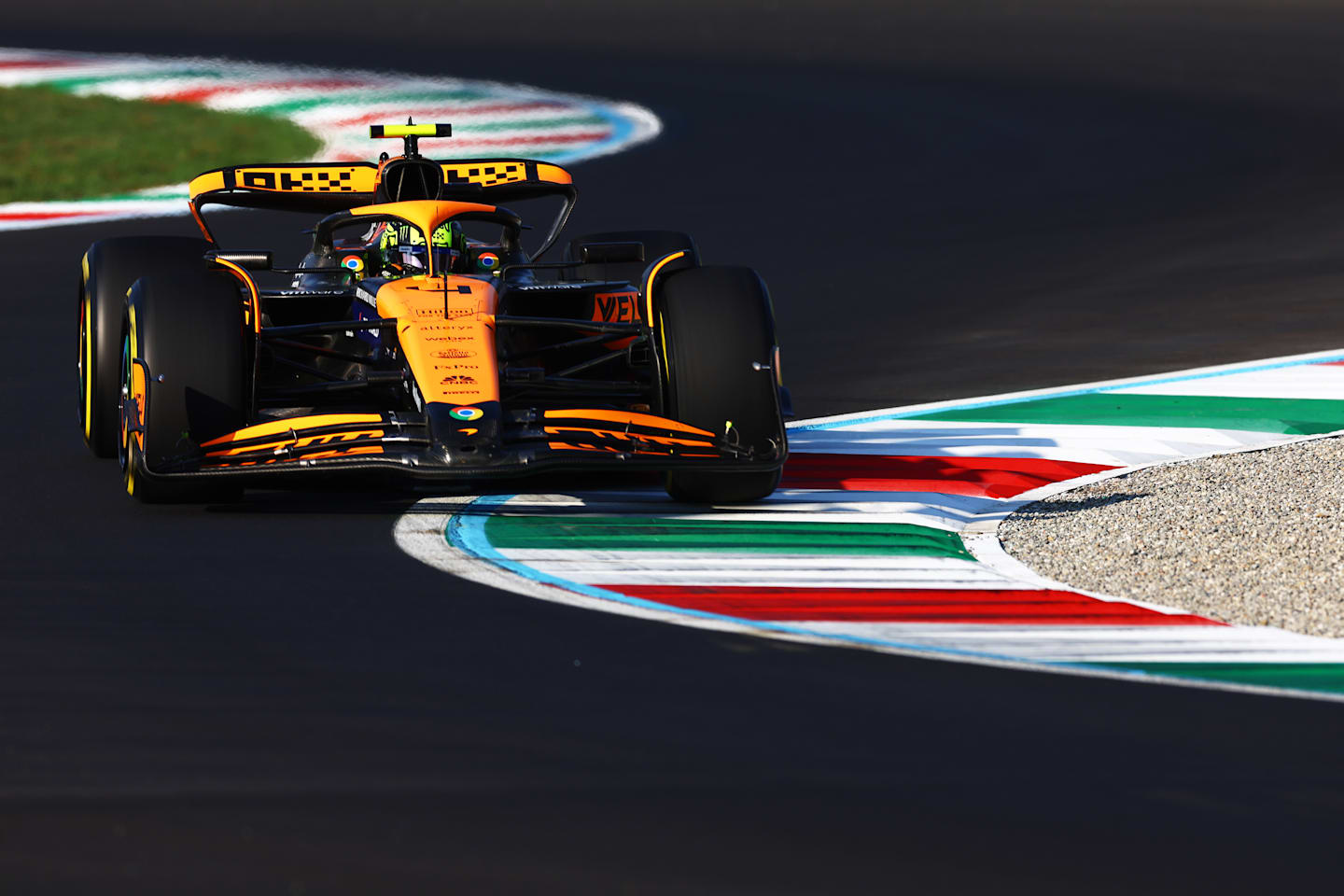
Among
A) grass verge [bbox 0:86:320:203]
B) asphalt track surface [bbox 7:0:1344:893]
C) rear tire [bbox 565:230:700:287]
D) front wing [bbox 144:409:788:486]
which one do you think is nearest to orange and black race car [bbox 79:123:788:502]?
front wing [bbox 144:409:788:486]

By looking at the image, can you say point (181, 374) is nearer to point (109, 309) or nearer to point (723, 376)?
point (109, 309)

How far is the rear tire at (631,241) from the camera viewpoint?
1056cm

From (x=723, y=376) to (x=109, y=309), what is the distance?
245 cm

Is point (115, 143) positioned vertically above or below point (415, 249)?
above

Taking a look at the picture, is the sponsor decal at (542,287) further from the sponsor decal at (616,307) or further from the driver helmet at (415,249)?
the driver helmet at (415,249)

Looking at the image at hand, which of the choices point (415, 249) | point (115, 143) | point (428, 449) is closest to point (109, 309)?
point (415, 249)

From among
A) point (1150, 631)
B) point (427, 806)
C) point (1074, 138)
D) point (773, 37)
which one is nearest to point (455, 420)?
point (1150, 631)

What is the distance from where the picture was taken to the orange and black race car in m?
8.21

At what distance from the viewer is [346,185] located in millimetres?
10312

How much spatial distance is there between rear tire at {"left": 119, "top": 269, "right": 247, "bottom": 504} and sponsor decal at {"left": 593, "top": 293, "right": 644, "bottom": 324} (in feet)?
4.92

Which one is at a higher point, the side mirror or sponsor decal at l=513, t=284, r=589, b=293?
the side mirror

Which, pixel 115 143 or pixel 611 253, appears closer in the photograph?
pixel 611 253

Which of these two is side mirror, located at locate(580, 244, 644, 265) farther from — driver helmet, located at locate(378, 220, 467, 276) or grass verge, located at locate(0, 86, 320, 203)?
grass verge, located at locate(0, 86, 320, 203)

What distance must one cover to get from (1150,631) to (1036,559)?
42.3 inches
